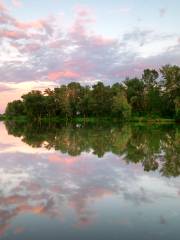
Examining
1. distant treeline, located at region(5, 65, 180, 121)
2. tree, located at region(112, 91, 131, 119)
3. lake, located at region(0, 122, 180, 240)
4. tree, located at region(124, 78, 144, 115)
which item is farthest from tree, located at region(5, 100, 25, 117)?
lake, located at region(0, 122, 180, 240)

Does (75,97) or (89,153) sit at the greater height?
(75,97)

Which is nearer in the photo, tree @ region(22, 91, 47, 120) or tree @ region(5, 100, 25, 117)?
tree @ region(22, 91, 47, 120)

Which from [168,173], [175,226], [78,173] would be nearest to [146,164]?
[168,173]

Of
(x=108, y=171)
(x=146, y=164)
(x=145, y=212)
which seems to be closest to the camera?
(x=145, y=212)

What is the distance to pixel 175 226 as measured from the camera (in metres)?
8.04

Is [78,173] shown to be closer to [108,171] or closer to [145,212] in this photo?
[108,171]

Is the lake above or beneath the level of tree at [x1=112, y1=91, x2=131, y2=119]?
beneath

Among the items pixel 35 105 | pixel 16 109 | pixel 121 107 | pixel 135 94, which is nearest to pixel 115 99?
pixel 121 107

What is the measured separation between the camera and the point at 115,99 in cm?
9225

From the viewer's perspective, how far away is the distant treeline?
277 ft

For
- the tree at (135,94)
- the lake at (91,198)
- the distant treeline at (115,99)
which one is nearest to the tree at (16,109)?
the distant treeline at (115,99)

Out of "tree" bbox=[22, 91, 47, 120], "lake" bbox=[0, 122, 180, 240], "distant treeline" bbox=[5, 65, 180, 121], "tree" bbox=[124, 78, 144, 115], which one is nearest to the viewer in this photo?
"lake" bbox=[0, 122, 180, 240]

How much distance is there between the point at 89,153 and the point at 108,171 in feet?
20.3

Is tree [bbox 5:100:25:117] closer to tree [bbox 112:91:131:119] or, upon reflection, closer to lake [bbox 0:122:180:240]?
tree [bbox 112:91:131:119]
